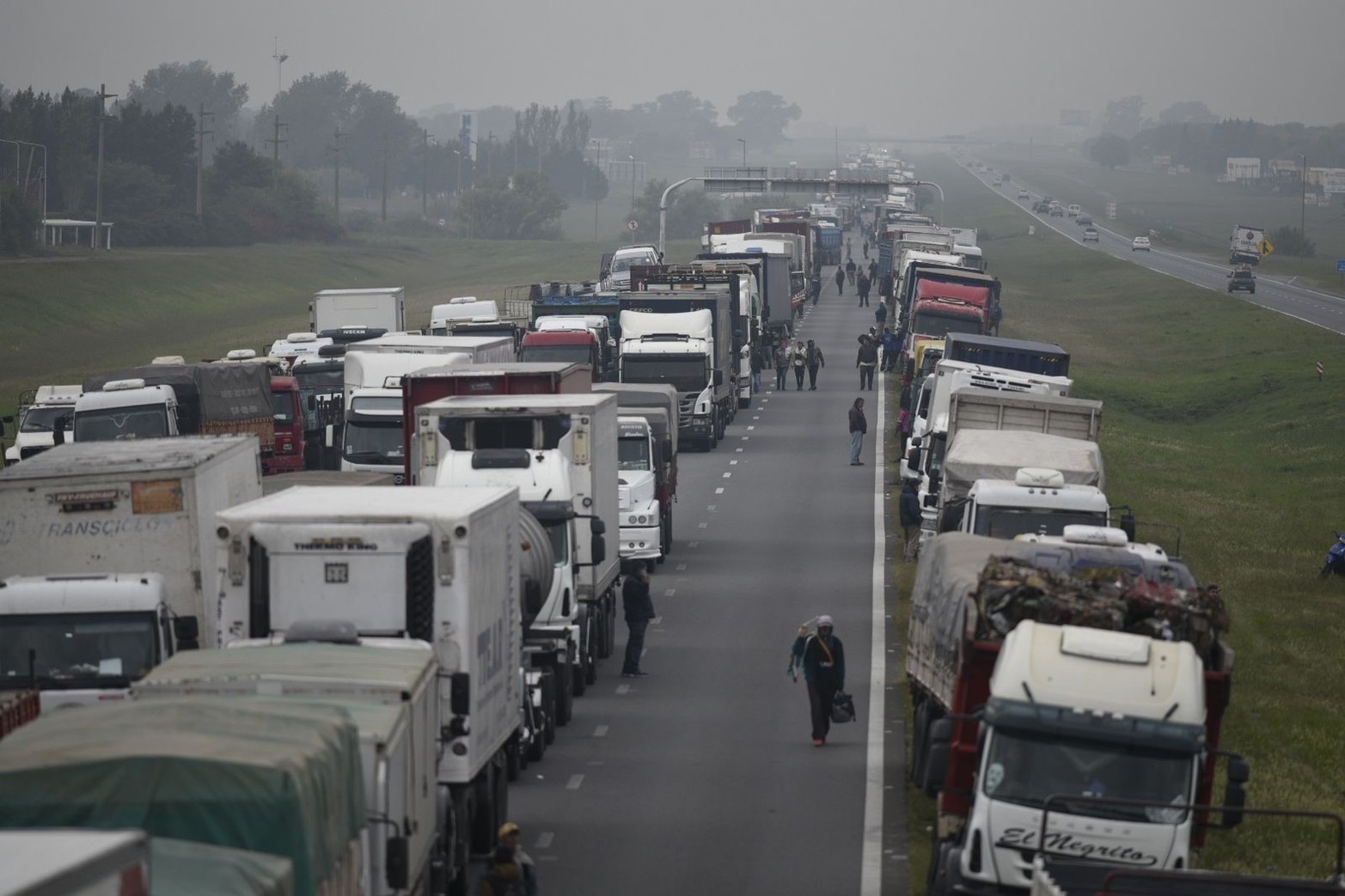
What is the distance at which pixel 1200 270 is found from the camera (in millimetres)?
132750

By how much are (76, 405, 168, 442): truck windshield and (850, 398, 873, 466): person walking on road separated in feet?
51.3

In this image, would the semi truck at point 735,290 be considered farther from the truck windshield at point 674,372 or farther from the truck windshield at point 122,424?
the truck windshield at point 122,424

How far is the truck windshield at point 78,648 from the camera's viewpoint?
59.9ft

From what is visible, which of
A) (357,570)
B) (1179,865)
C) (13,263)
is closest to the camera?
(1179,865)

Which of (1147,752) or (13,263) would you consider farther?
(13,263)

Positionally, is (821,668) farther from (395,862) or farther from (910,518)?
(910,518)

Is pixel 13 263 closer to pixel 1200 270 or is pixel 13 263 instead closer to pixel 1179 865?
pixel 1200 270

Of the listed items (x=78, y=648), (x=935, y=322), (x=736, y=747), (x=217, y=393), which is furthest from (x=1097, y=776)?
(x=935, y=322)

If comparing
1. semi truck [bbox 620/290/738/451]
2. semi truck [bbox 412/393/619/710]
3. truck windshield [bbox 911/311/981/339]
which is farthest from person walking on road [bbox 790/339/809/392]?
semi truck [bbox 412/393/619/710]

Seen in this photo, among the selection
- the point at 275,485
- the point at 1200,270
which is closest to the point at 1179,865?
the point at 275,485

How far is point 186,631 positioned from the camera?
64.0 ft

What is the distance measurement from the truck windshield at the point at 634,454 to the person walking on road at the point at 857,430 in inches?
463

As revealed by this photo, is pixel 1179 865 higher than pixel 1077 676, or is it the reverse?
pixel 1077 676

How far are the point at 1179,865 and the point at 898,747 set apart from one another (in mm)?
7711
